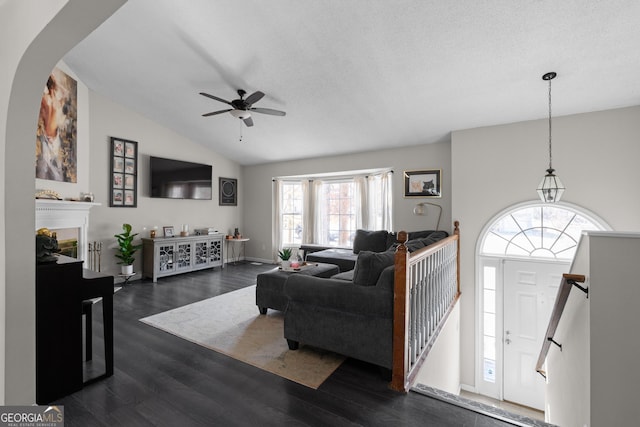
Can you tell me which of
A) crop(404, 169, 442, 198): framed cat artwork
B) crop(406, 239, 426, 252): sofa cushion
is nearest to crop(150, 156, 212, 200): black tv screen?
crop(404, 169, 442, 198): framed cat artwork

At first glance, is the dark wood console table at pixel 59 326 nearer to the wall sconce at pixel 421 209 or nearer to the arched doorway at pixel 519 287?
the wall sconce at pixel 421 209

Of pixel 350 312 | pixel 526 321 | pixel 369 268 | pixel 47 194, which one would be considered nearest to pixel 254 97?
pixel 369 268

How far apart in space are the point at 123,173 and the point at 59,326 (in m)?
4.12

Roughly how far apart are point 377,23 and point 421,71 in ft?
2.76

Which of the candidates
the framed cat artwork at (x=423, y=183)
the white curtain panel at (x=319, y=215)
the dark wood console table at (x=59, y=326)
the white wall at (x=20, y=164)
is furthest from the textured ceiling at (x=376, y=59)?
the dark wood console table at (x=59, y=326)

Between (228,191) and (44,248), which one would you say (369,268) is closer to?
(44,248)

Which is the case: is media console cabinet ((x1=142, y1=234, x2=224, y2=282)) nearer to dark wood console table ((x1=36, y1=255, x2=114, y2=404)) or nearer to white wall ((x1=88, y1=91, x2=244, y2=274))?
white wall ((x1=88, y1=91, x2=244, y2=274))

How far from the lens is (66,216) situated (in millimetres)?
4125

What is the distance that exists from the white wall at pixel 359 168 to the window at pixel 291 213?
0.38 metres

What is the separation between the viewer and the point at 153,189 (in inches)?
223

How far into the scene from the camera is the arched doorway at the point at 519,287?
3.93 metres

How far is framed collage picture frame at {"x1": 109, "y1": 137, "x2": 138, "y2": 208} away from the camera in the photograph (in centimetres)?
510

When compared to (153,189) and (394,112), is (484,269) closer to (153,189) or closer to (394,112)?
(394,112)

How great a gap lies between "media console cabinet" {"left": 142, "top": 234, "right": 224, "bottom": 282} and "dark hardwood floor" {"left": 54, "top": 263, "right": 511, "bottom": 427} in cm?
277
